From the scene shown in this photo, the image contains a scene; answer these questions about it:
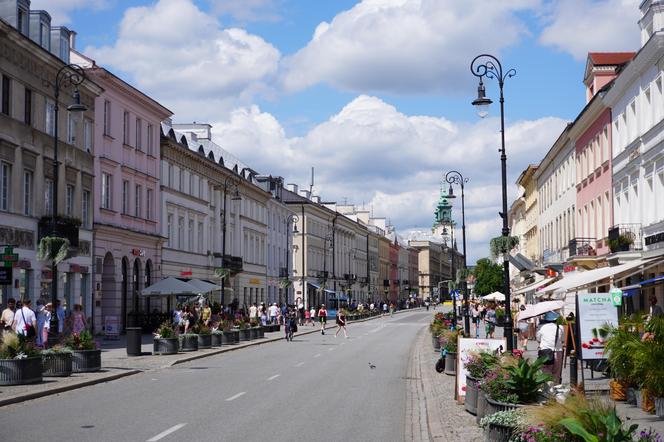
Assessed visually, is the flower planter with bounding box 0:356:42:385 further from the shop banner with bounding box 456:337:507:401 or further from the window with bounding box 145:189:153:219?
the window with bounding box 145:189:153:219

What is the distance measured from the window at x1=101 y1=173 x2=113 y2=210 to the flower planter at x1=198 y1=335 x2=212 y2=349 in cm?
1186

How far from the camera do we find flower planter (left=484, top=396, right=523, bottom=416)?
38.0 feet

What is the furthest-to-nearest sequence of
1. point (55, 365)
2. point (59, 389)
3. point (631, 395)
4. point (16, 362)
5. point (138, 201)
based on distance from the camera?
point (138, 201) → point (55, 365) → point (16, 362) → point (59, 389) → point (631, 395)

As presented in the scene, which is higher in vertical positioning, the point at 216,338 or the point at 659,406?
the point at 659,406

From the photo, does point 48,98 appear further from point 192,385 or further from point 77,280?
point 192,385

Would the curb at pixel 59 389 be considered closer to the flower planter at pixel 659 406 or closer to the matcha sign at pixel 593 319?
the matcha sign at pixel 593 319

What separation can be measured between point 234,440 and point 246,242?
64742 mm

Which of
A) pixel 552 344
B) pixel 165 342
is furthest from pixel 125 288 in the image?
pixel 552 344

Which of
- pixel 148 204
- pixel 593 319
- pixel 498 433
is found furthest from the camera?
pixel 148 204

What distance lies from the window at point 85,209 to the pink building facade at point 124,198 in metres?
0.78

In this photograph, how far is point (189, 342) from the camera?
34.4 m

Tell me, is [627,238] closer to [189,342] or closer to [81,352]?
[189,342]

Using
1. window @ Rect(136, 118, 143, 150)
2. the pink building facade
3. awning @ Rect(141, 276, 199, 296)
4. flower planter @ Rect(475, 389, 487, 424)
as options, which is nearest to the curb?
flower planter @ Rect(475, 389, 487, 424)

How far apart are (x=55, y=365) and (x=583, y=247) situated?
2773 centimetres
